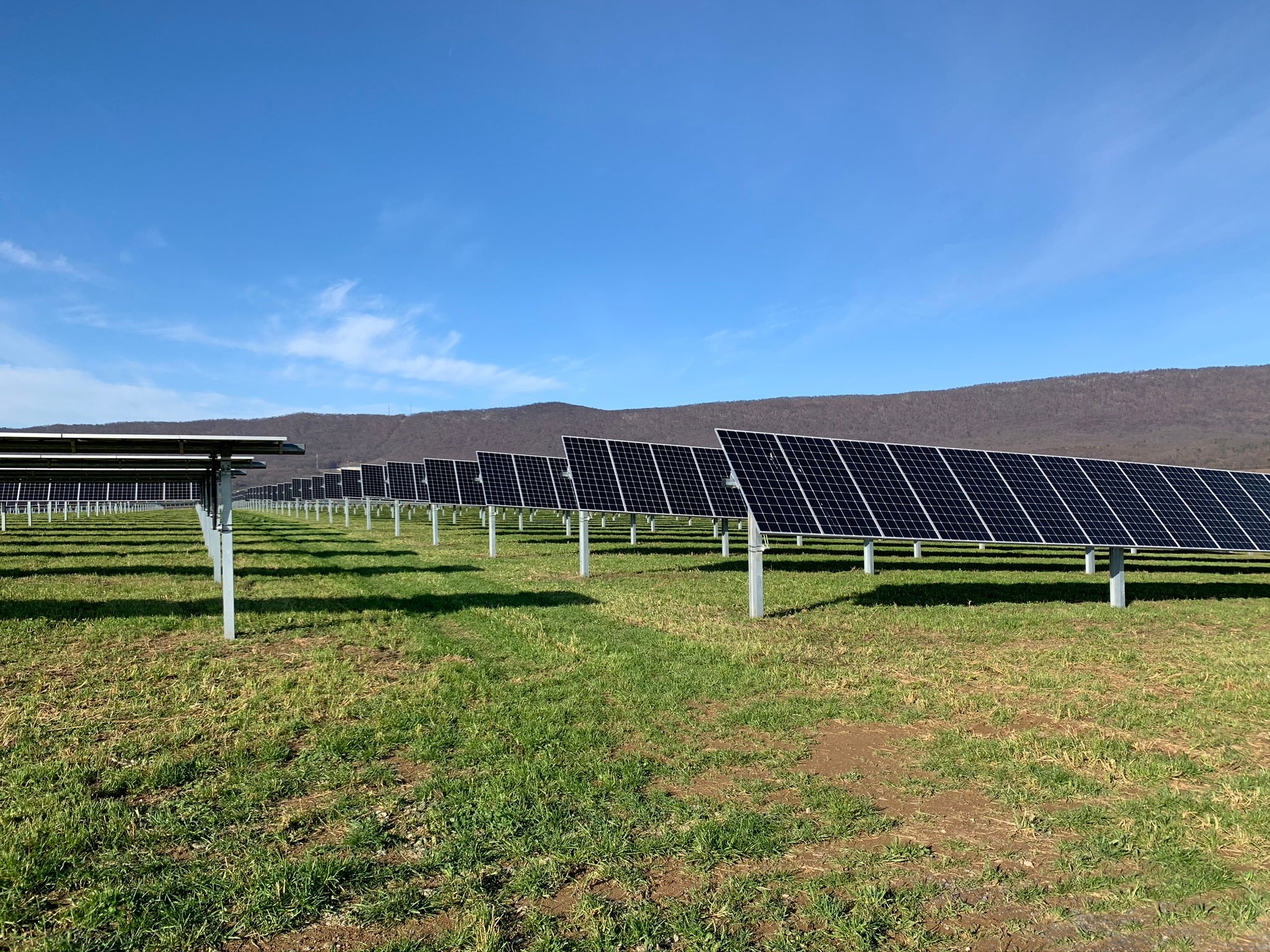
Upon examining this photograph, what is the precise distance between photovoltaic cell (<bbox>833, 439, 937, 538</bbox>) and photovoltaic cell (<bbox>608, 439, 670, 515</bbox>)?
7122mm

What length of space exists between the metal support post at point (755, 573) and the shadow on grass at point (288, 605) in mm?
3556

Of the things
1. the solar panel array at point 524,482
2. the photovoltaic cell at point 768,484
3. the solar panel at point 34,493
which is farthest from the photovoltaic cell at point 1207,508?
the solar panel at point 34,493

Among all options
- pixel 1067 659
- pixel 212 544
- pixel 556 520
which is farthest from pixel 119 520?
pixel 1067 659

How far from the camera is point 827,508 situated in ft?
50.4

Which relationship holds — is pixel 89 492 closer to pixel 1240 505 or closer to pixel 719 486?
pixel 719 486

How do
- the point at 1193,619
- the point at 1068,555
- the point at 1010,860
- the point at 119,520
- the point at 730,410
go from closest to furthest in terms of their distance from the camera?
the point at 1010,860, the point at 1193,619, the point at 1068,555, the point at 119,520, the point at 730,410

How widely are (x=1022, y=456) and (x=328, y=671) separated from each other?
54.2ft

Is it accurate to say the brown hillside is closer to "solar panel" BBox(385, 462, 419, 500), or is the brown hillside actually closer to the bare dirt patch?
"solar panel" BBox(385, 462, 419, 500)

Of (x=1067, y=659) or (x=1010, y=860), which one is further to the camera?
(x=1067, y=659)

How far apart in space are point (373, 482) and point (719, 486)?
36.9 m

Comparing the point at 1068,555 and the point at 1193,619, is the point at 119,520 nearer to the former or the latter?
the point at 1068,555

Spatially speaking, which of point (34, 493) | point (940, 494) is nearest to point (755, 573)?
point (940, 494)

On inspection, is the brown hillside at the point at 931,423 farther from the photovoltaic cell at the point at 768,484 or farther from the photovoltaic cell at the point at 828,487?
the photovoltaic cell at the point at 768,484

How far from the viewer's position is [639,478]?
1008 inches
